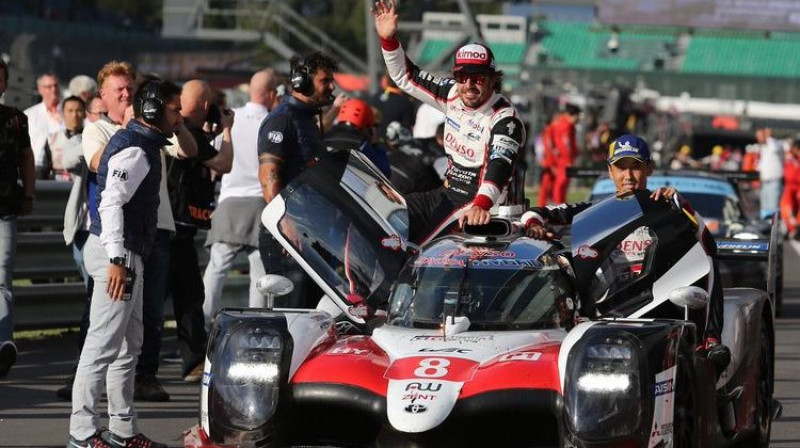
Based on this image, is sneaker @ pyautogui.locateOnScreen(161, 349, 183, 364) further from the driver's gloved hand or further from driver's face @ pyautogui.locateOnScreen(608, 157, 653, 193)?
the driver's gloved hand

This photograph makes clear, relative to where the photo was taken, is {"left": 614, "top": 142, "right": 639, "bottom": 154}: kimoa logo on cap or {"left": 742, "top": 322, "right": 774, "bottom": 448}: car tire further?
{"left": 614, "top": 142, "right": 639, "bottom": 154}: kimoa logo on cap

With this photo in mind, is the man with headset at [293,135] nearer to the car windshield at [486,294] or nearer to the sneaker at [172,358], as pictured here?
the car windshield at [486,294]

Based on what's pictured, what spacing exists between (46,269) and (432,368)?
6796 mm

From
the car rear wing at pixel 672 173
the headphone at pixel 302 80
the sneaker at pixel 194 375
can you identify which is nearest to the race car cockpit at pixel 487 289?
the headphone at pixel 302 80

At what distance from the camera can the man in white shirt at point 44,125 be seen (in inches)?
567

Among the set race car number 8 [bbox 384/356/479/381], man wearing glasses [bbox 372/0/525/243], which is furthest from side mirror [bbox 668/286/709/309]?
man wearing glasses [bbox 372/0/525/243]

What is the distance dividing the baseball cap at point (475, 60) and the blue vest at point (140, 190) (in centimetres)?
174

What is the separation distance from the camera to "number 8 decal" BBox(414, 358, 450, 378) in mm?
6738

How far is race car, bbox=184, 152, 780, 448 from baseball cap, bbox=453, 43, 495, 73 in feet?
2.57

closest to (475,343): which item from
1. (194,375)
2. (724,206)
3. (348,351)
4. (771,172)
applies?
(348,351)

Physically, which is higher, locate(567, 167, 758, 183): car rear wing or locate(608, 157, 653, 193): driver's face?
locate(608, 157, 653, 193): driver's face

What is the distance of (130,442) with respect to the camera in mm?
8156

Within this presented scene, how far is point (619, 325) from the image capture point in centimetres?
682

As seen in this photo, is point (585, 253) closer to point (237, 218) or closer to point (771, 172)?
point (237, 218)
